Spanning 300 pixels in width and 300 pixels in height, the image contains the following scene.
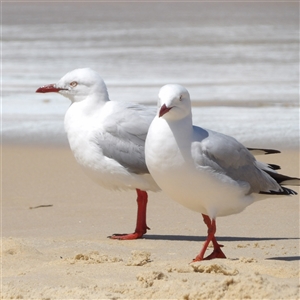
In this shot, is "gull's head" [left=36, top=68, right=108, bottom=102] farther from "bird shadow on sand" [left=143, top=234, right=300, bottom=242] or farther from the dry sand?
"bird shadow on sand" [left=143, top=234, right=300, bottom=242]

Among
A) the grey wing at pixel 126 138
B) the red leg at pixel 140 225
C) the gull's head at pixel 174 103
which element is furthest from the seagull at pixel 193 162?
the red leg at pixel 140 225

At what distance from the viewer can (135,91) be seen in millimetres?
16594

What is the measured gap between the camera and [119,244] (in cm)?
722

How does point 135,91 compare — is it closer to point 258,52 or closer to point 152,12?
point 258,52

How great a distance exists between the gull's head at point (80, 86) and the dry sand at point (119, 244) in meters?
1.26

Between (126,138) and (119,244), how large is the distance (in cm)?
95

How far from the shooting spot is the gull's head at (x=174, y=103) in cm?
599

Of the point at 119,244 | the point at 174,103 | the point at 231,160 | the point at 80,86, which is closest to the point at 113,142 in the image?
the point at 80,86

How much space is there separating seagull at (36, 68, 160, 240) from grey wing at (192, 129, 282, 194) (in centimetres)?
114

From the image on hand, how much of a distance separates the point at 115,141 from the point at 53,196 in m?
1.88

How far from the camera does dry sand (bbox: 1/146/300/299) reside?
502cm

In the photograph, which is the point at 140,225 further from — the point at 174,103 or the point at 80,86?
the point at 174,103

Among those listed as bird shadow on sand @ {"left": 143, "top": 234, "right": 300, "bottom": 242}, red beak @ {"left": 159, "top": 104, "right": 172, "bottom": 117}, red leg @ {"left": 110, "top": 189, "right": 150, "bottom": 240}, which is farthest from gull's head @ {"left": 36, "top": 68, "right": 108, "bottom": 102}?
red beak @ {"left": 159, "top": 104, "right": 172, "bottom": 117}

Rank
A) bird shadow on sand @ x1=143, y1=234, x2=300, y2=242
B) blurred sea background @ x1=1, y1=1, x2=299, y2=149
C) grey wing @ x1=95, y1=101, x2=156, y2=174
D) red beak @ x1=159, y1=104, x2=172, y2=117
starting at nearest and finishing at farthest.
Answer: red beak @ x1=159, y1=104, x2=172, y2=117
bird shadow on sand @ x1=143, y1=234, x2=300, y2=242
grey wing @ x1=95, y1=101, x2=156, y2=174
blurred sea background @ x1=1, y1=1, x2=299, y2=149
